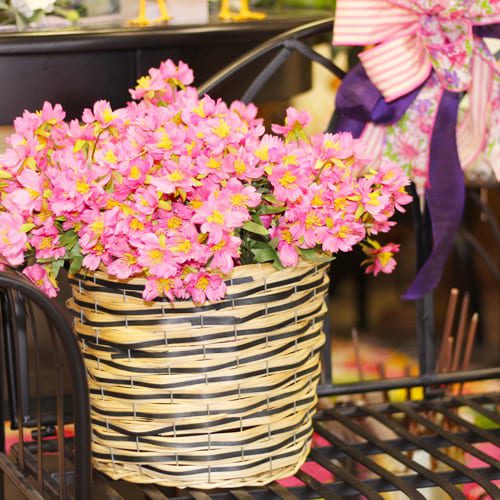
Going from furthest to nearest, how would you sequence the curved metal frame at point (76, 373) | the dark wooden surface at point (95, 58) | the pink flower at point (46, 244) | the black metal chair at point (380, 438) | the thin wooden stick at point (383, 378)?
the thin wooden stick at point (383, 378), the dark wooden surface at point (95, 58), the black metal chair at point (380, 438), the pink flower at point (46, 244), the curved metal frame at point (76, 373)

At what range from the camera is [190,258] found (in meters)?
1.00

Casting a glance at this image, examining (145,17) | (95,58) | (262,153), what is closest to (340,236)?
(262,153)

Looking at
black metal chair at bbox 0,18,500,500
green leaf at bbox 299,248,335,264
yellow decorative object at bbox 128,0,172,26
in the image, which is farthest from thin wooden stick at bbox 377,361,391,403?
yellow decorative object at bbox 128,0,172,26

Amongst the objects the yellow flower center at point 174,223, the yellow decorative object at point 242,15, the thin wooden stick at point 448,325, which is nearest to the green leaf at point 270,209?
the yellow flower center at point 174,223

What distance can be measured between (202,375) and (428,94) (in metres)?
0.54

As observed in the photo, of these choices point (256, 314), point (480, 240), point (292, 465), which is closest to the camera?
point (256, 314)

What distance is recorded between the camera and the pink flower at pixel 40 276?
1.11 m

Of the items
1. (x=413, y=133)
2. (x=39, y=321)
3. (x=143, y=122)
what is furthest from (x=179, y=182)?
(x=39, y=321)

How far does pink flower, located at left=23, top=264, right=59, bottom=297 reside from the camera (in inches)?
43.6

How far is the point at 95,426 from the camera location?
46.3 inches

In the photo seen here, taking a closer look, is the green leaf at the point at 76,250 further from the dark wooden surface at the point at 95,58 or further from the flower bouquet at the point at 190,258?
the dark wooden surface at the point at 95,58

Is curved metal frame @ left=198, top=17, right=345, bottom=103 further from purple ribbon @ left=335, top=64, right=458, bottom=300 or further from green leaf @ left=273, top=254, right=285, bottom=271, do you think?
green leaf @ left=273, top=254, right=285, bottom=271

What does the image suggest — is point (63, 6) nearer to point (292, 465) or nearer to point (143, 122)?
point (143, 122)

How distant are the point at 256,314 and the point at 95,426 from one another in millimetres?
227
